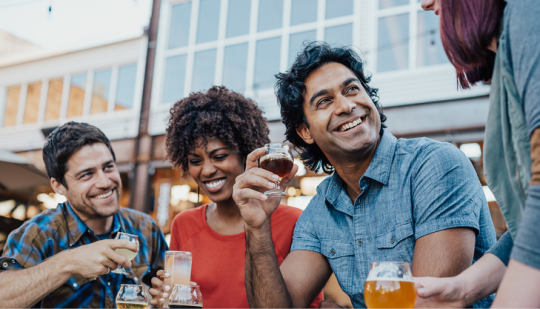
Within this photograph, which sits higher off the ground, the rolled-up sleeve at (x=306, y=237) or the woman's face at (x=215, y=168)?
→ the woman's face at (x=215, y=168)

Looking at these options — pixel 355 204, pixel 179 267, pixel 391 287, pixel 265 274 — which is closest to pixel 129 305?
pixel 179 267

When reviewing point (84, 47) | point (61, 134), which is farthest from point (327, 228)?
point (84, 47)

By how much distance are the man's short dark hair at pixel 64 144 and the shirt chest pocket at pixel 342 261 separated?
1896mm

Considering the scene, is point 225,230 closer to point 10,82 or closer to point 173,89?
point 173,89

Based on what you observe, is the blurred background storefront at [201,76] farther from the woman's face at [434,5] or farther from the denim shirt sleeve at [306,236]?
the woman's face at [434,5]

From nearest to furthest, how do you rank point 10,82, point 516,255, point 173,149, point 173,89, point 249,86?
1. point 516,255
2. point 173,149
3. point 249,86
4. point 173,89
5. point 10,82

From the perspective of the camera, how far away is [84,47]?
12.2 meters

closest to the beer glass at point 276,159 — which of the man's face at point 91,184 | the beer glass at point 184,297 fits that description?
the beer glass at point 184,297

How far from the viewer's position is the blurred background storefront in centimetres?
773

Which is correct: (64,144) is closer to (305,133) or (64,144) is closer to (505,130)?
(305,133)

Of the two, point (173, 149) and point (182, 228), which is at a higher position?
point (173, 149)

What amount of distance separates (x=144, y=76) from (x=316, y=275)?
9.42 meters

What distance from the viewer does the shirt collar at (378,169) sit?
2244 mm

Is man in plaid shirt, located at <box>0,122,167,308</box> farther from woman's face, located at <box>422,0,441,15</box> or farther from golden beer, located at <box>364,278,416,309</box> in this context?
woman's face, located at <box>422,0,441,15</box>
